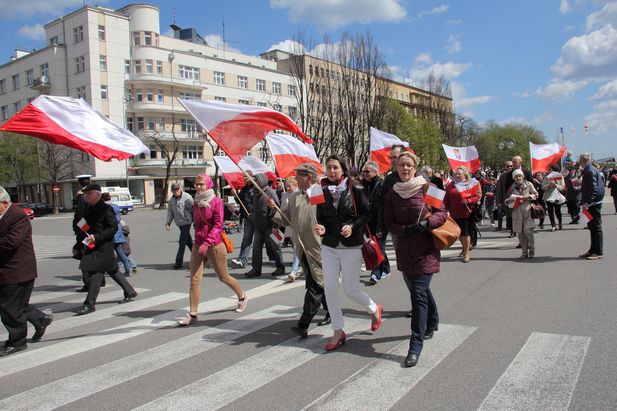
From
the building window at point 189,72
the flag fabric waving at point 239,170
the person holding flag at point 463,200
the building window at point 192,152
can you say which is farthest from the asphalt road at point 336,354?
the building window at point 189,72

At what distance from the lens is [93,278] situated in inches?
→ 276

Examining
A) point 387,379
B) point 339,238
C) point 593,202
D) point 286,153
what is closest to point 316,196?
point 339,238

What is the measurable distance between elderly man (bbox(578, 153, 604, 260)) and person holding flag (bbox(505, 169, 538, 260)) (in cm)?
91

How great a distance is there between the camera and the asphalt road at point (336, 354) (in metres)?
3.84

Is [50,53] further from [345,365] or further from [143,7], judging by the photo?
[345,365]

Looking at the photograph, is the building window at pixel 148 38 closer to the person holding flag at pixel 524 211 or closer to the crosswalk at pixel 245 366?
the person holding flag at pixel 524 211

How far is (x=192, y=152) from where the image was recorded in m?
63.5

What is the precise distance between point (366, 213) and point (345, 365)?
157 centimetres

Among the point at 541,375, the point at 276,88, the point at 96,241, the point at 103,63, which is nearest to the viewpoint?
the point at 541,375

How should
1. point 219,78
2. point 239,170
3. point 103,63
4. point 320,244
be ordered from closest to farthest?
point 320,244 < point 239,170 < point 103,63 < point 219,78

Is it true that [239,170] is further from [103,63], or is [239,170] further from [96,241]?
[103,63]

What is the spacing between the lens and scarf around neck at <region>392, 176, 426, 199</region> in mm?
4738

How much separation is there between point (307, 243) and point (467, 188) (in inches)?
209

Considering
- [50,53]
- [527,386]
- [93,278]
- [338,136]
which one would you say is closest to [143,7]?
[50,53]
